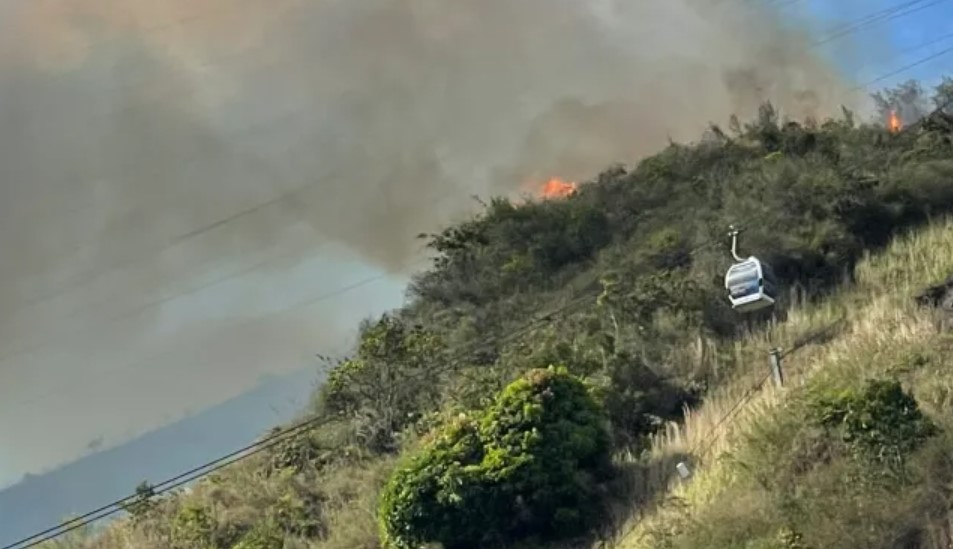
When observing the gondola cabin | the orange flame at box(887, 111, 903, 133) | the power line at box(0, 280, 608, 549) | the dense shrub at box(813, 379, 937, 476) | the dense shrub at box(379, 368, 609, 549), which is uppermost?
the orange flame at box(887, 111, 903, 133)

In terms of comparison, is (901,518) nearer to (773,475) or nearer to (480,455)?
(773,475)

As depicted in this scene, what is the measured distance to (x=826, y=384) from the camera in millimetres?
26328

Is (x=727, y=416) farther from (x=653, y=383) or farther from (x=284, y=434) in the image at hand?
(x=284, y=434)

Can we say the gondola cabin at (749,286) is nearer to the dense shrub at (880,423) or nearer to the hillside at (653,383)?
the hillside at (653,383)

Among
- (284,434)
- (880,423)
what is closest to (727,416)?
(880,423)

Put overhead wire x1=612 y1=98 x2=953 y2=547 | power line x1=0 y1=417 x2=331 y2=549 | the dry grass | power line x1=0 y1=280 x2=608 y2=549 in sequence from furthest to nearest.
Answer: power line x1=0 y1=280 x2=608 y2=549, power line x1=0 y1=417 x2=331 y2=549, overhead wire x1=612 y1=98 x2=953 y2=547, the dry grass

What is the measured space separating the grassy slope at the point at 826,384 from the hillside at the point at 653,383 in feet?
0.21

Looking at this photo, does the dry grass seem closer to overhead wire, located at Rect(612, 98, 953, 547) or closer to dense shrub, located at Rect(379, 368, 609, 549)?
overhead wire, located at Rect(612, 98, 953, 547)

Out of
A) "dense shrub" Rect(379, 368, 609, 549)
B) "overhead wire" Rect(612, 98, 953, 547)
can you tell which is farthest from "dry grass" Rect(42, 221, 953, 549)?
"dense shrub" Rect(379, 368, 609, 549)

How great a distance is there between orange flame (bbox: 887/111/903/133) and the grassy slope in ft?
43.9

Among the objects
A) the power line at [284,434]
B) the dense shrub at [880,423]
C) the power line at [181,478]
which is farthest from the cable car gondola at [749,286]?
the power line at [181,478]

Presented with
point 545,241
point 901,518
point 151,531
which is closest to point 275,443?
point 151,531

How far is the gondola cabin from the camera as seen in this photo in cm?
3095

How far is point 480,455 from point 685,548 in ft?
22.1
